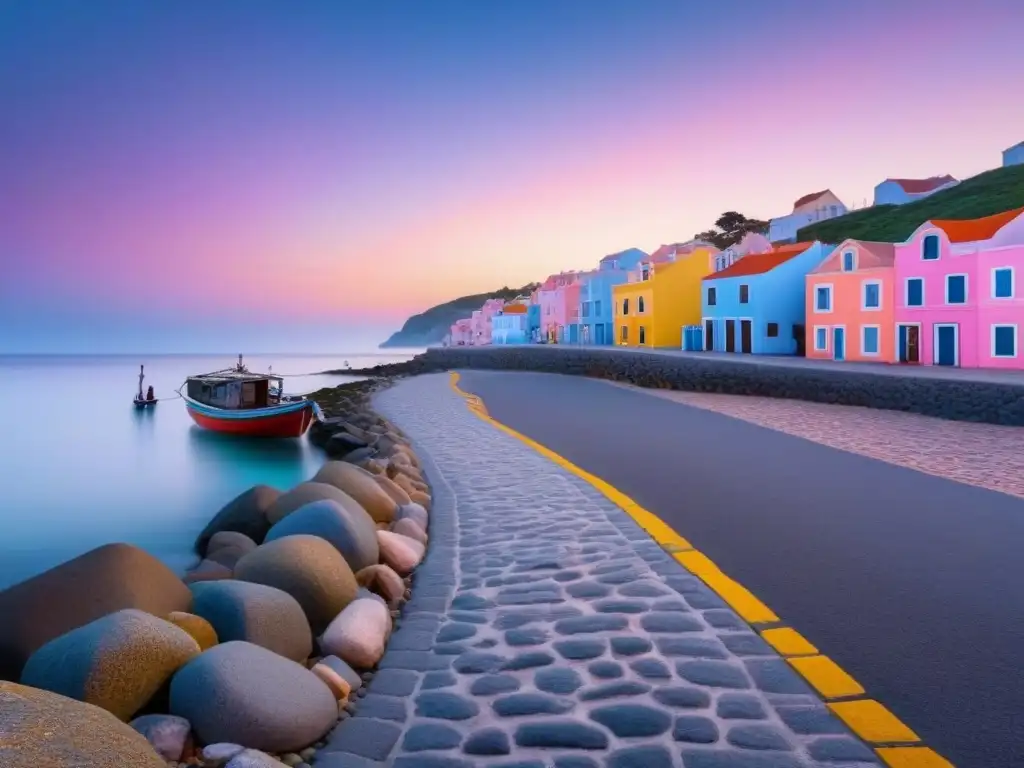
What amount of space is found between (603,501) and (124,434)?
37.8m

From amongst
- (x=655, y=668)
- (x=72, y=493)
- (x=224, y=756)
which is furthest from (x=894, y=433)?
(x=72, y=493)

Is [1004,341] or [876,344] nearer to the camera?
[1004,341]

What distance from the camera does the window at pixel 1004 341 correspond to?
29.8 m

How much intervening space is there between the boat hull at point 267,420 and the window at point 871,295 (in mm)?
26929

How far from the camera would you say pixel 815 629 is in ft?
14.5

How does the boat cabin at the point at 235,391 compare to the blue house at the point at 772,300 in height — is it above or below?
below

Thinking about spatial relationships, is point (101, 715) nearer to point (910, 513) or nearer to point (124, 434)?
point (910, 513)

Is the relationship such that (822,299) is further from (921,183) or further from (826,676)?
(921,183)

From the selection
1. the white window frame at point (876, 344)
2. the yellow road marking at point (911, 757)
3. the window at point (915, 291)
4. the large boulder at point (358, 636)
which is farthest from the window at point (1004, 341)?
the large boulder at point (358, 636)

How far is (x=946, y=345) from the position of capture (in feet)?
108

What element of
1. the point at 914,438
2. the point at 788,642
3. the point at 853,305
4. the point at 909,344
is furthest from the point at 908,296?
the point at 788,642

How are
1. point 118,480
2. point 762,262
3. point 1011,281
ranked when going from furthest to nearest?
point 762,262
point 1011,281
point 118,480

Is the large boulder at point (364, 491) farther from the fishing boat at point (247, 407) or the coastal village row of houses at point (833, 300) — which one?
the coastal village row of houses at point (833, 300)

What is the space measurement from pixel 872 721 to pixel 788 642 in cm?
86
